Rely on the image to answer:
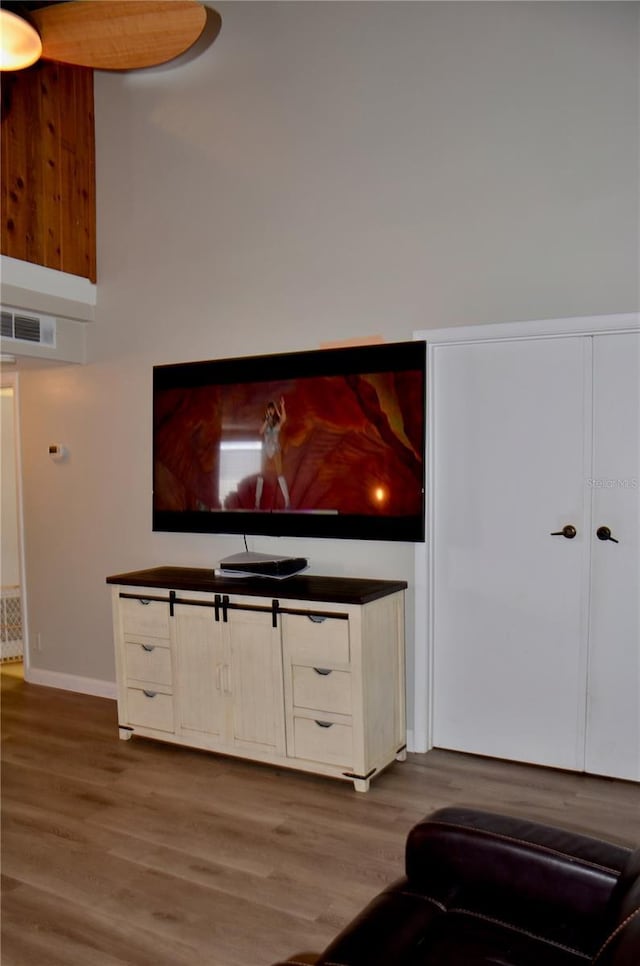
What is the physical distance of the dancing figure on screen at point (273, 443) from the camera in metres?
3.84

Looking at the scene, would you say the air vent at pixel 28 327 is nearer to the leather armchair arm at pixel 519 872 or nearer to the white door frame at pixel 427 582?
the white door frame at pixel 427 582

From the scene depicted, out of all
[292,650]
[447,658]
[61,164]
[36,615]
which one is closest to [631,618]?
[447,658]

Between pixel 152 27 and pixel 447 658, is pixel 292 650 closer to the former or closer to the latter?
pixel 447 658

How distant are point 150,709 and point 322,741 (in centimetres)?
101

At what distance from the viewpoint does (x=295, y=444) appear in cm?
381

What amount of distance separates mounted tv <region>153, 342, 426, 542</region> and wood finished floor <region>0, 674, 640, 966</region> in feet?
3.84

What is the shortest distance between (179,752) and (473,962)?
98.0 inches

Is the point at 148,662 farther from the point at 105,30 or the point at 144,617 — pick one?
the point at 105,30

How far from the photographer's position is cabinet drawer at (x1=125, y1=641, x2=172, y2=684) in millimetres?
3732

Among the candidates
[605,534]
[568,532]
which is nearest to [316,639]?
[568,532]

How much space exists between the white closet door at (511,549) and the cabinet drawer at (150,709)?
134 centimetres

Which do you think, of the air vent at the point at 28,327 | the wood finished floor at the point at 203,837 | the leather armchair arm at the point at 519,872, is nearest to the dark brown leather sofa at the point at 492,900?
the leather armchair arm at the point at 519,872

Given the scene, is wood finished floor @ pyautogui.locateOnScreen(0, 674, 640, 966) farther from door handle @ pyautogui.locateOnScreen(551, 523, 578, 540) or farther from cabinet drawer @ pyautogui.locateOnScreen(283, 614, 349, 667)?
door handle @ pyautogui.locateOnScreen(551, 523, 578, 540)

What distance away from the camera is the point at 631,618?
3.24 meters
